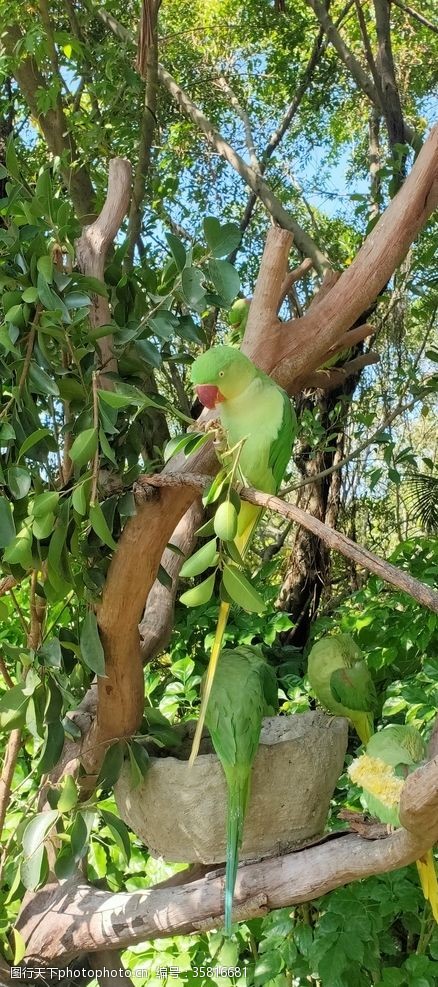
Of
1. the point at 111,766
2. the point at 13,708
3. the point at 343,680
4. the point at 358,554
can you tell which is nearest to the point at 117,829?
the point at 111,766

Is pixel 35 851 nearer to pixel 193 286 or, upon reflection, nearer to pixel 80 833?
pixel 80 833

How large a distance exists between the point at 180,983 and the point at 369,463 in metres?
1.58

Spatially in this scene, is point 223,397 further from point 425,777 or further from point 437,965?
point 437,965

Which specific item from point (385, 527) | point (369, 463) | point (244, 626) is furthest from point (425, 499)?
point (244, 626)

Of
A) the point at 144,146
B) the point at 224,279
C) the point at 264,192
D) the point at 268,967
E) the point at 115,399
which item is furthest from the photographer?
the point at 264,192

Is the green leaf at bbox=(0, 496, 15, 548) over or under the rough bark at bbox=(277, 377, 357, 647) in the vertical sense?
over

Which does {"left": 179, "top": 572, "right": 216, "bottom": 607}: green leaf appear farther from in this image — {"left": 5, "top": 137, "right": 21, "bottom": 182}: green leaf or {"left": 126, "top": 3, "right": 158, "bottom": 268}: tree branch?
{"left": 126, "top": 3, "right": 158, "bottom": 268}: tree branch

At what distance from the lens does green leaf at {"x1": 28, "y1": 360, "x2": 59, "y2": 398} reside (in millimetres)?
809

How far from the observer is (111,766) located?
3.00ft

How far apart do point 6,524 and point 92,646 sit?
17cm

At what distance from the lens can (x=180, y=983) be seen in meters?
1.28

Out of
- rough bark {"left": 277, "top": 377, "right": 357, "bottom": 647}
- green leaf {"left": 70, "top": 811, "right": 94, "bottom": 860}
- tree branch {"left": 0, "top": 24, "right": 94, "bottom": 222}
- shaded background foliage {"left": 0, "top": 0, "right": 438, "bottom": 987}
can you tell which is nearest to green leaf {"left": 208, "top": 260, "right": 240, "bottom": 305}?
shaded background foliage {"left": 0, "top": 0, "right": 438, "bottom": 987}

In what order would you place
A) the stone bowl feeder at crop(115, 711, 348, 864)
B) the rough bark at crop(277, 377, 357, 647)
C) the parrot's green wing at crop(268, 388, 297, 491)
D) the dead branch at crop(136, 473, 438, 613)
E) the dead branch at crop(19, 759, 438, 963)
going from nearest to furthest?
1. the dead branch at crop(136, 473, 438, 613)
2. the dead branch at crop(19, 759, 438, 963)
3. the parrot's green wing at crop(268, 388, 297, 491)
4. the stone bowl feeder at crop(115, 711, 348, 864)
5. the rough bark at crop(277, 377, 357, 647)

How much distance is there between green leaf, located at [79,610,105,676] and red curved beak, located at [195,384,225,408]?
0.26 meters
